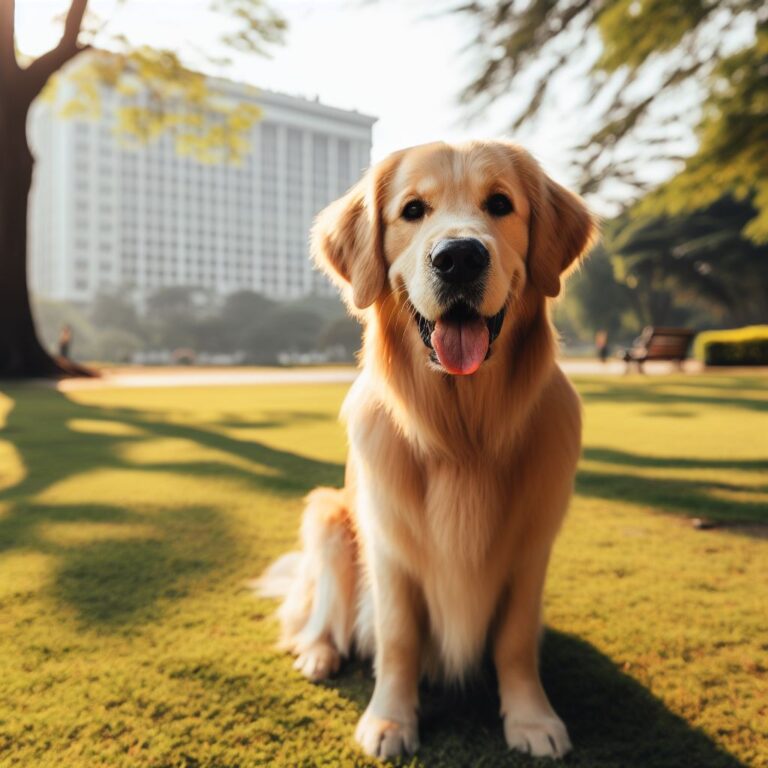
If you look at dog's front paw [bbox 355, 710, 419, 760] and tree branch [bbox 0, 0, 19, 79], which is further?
tree branch [bbox 0, 0, 19, 79]

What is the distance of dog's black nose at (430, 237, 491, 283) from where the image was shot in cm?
183

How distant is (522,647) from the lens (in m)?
2.03

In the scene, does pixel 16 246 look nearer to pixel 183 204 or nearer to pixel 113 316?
pixel 113 316

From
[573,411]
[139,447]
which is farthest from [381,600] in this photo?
[139,447]

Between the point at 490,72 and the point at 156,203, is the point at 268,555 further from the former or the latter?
the point at 156,203

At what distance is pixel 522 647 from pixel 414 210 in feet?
4.66

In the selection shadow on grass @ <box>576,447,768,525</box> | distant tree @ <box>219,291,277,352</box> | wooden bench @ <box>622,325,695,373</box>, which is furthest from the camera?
distant tree @ <box>219,291,277,352</box>

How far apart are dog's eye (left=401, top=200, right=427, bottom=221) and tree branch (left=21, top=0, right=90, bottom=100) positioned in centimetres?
1609

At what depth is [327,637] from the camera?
234 centimetres

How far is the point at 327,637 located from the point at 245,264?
133 metres

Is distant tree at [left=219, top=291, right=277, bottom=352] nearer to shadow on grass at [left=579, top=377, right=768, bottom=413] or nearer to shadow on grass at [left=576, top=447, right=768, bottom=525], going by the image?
shadow on grass at [left=579, top=377, right=768, bottom=413]

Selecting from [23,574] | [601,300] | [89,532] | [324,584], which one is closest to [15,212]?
[89,532]

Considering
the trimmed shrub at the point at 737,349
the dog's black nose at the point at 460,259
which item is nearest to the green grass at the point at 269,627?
the dog's black nose at the point at 460,259

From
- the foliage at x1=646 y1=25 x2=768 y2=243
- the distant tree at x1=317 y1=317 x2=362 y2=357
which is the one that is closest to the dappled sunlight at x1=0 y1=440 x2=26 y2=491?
the foliage at x1=646 y1=25 x2=768 y2=243
